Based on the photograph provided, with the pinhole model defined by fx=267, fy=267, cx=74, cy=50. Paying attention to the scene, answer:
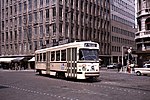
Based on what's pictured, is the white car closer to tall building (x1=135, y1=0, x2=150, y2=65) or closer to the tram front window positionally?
tall building (x1=135, y1=0, x2=150, y2=65)

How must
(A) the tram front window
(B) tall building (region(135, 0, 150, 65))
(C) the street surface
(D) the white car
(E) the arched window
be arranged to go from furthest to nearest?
(E) the arched window, (B) tall building (region(135, 0, 150, 65)), (D) the white car, (A) the tram front window, (C) the street surface

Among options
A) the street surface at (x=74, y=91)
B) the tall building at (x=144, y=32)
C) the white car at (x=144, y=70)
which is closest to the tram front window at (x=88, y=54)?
the street surface at (x=74, y=91)

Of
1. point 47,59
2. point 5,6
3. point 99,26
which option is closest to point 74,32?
point 99,26

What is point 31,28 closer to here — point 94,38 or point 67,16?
point 67,16

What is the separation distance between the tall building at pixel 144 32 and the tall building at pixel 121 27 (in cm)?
4023

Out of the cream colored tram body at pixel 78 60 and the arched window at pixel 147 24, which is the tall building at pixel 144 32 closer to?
the arched window at pixel 147 24

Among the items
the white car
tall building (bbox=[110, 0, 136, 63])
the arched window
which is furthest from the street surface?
tall building (bbox=[110, 0, 136, 63])

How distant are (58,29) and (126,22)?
5050 cm

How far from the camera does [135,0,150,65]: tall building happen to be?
3976 cm

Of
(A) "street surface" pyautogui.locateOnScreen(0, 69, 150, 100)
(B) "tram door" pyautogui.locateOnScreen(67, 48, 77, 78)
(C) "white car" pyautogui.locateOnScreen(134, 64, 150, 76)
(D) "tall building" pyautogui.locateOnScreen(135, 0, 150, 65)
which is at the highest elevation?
(D) "tall building" pyautogui.locateOnScreen(135, 0, 150, 65)

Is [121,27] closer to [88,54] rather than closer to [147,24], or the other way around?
[147,24]

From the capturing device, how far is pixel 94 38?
2997 inches

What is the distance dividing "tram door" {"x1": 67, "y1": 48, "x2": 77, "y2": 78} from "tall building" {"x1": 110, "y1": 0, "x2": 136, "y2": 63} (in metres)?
60.4

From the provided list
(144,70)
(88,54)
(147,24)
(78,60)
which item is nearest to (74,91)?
(78,60)
